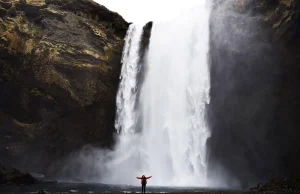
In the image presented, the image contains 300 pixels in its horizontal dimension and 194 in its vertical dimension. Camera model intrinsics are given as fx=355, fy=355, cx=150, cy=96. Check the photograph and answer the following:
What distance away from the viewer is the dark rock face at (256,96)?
3591 cm

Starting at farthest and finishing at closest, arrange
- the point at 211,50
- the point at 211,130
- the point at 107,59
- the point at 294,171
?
the point at 107,59 → the point at 211,50 → the point at 211,130 → the point at 294,171

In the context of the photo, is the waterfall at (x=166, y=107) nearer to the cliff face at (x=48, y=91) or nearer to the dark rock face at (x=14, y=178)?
the cliff face at (x=48, y=91)

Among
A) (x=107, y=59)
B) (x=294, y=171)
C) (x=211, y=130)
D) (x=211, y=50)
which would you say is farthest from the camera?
(x=107, y=59)

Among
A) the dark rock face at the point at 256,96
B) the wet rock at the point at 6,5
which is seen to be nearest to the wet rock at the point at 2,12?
the wet rock at the point at 6,5

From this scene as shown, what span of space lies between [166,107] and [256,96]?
32.1 feet

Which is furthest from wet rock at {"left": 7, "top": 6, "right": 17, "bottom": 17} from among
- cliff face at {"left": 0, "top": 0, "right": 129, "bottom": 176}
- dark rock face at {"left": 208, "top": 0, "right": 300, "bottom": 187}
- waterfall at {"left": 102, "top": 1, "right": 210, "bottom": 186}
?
dark rock face at {"left": 208, "top": 0, "right": 300, "bottom": 187}

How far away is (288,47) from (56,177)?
94.3 ft

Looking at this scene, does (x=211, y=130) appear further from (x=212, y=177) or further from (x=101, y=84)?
(x=101, y=84)

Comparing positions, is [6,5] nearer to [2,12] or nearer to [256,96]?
[2,12]

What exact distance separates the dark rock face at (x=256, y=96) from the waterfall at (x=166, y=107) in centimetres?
200

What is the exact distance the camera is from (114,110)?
4294cm

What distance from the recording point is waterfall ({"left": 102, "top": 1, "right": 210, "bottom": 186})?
120 feet

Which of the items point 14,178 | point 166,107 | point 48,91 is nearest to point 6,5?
point 48,91

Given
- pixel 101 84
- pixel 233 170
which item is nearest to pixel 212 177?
pixel 233 170
